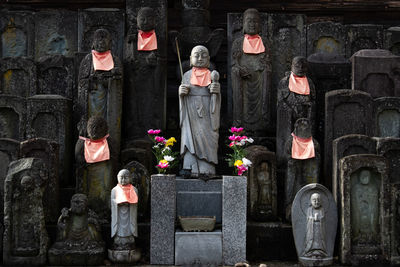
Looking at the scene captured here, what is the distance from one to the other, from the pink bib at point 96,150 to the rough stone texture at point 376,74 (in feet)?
14.3

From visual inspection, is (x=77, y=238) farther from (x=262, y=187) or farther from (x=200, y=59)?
(x=200, y=59)

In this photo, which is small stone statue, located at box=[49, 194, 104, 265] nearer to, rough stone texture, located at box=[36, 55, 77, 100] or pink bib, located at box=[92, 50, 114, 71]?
pink bib, located at box=[92, 50, 114, 71]

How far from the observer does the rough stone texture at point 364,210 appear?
8484 mm

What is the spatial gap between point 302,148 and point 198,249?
2.27m

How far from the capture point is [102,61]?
10.7 m

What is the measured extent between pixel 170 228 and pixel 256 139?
3.04 meters

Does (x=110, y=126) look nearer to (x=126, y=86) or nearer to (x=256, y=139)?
(x=126, y=86)

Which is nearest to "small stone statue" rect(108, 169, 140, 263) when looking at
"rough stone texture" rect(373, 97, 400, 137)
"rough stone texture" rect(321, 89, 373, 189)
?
"rough stone texture" rect(321, 89, 373, 189)

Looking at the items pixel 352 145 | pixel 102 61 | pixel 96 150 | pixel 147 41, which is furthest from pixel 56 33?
pixel 352 145

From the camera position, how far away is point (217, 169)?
1055cm

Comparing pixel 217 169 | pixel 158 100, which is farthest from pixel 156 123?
pixel 217 169

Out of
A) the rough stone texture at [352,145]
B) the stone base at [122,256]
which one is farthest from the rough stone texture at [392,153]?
the stone base at [122,256]

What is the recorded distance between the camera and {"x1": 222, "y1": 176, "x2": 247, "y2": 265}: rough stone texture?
27.7ft

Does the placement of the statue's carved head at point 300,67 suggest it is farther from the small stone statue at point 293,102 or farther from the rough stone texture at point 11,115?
the rough stone texture at point 11,115
